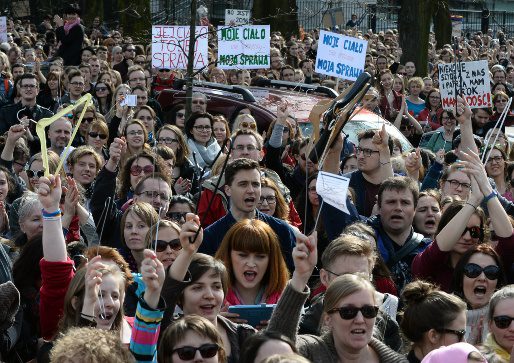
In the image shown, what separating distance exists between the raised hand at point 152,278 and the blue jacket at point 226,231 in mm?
2442

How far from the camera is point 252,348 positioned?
508cm

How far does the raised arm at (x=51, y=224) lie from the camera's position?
5.97 m

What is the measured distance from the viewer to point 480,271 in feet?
22.4

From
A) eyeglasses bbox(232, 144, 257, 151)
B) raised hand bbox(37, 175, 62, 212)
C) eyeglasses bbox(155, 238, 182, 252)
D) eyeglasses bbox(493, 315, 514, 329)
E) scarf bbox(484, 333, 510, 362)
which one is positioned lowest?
scarf bbox(484, 333, 510, 362)

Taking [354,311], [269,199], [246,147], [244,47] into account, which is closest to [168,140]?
[246,147]

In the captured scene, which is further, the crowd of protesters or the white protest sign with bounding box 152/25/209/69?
the white protest sign with bounding box 152/25/209/69

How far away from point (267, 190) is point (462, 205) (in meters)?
1.58

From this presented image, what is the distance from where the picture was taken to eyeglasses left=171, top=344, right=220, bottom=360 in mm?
5090

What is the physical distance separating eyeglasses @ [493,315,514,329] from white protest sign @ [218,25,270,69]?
9941mm

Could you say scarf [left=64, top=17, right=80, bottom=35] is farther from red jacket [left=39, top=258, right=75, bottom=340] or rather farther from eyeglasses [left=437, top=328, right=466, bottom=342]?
eyeglasses [left=437, top=328, right=466, bottom=342]

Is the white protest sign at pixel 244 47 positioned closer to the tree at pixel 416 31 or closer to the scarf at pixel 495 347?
the tree at pixel 416 31

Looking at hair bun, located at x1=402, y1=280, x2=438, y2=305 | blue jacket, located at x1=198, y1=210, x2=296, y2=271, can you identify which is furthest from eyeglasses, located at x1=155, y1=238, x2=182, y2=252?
hair bun, located at x1=402, y1=280, x2=438, y2=305

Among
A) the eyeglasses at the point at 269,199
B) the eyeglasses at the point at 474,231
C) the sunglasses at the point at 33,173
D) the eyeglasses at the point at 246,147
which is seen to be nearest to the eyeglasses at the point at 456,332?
the eyeglasses at the point at 474,231

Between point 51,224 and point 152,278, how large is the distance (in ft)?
3.72
